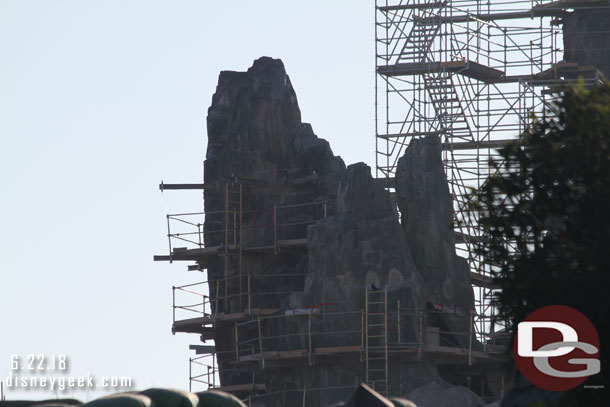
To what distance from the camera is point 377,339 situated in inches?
1973

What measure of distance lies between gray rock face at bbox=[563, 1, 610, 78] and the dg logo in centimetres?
3555

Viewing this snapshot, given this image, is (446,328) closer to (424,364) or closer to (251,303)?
(424,364)

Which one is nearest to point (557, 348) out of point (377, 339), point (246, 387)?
point (377, 339)

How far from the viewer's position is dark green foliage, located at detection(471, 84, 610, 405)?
88.9ft

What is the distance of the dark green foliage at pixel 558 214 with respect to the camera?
1067 inches

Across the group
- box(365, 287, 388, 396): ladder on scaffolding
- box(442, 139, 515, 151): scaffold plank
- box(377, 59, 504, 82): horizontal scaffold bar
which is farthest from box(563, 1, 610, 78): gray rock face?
box(365, 287, 388, 396): ladder on scaffolding

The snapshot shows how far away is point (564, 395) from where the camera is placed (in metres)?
27.1

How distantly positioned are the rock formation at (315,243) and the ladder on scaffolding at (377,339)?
0.31 meters

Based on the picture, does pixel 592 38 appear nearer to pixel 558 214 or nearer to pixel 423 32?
pixel 423 32

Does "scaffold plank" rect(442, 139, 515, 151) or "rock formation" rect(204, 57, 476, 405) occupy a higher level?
"scaffold plank" rect(442, 139, 515, 151)

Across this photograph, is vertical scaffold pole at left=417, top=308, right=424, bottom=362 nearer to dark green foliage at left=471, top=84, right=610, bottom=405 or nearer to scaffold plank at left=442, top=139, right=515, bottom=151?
scaffold plank at left=442, top=139, right=515, bottom=151

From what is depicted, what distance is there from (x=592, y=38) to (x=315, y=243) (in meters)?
16.6

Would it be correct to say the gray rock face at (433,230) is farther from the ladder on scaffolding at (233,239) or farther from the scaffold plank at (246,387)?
the scaffold plank at (246,387)

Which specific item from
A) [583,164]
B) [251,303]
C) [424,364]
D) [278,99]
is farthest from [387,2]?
[583,164]
